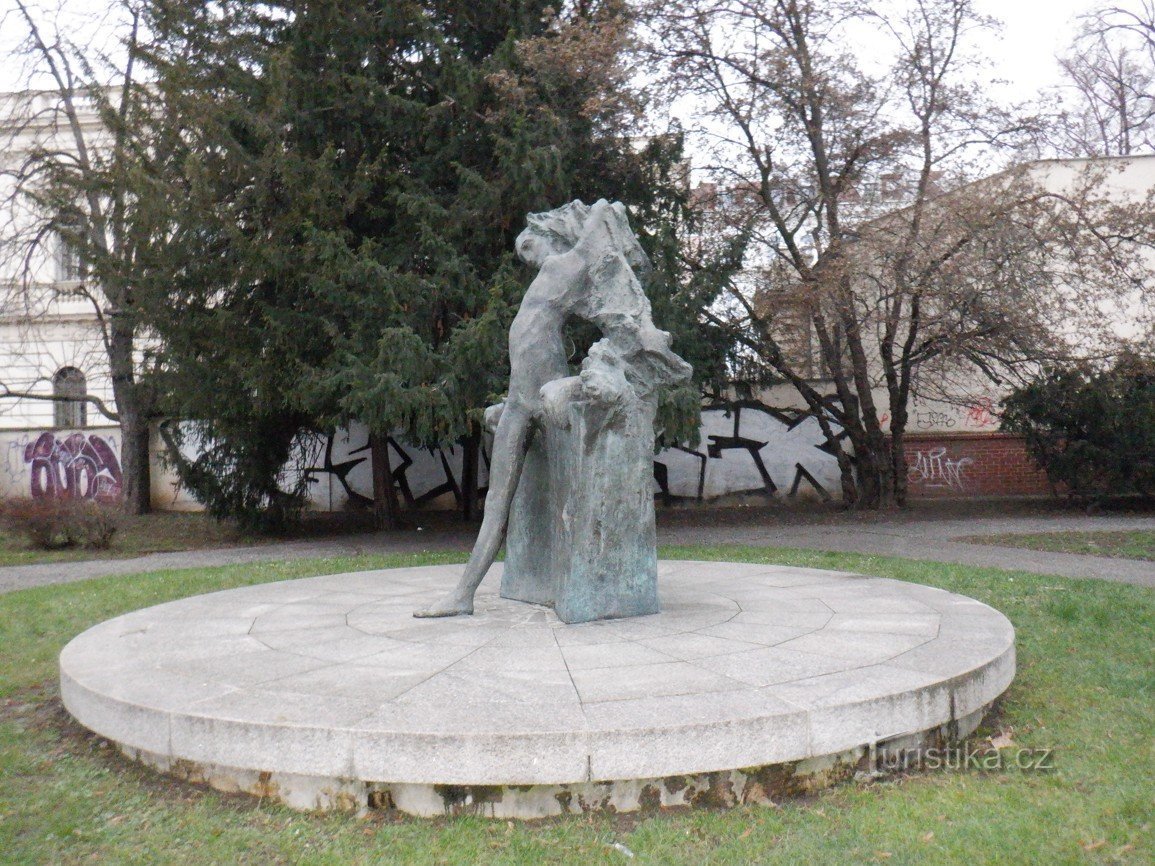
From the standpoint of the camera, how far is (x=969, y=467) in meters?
20.8

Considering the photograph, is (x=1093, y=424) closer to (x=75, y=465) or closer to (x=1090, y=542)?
(x=1090, y=542)

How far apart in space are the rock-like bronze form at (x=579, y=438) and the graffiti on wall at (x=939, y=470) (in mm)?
16493

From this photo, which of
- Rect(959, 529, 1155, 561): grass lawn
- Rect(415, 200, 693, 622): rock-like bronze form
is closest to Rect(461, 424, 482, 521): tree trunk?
Rect(959, 529, 1155, 561): grass lawn

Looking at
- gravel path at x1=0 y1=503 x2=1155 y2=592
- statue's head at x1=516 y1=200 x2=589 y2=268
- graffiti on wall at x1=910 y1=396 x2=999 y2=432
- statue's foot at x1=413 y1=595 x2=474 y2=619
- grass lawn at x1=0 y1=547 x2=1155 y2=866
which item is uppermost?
statue's head at x1=516 y1=200 x2=589 y2=268

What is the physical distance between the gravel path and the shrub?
4.40 ft

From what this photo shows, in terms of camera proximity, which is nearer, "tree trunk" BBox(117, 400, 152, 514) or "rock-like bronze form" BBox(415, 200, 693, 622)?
"rock-like bronze form" BBox(415, 200, 693, 622)

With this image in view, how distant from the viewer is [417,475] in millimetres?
21000

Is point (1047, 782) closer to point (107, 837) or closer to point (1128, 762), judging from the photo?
point (1128, 762)

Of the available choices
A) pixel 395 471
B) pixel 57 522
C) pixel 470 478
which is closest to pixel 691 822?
pixel 57 522

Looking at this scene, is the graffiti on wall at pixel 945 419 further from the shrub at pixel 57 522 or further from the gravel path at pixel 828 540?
the shrub at pixel 57 522

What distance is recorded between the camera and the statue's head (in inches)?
239

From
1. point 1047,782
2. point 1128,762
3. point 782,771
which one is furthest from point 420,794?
point 1128,762

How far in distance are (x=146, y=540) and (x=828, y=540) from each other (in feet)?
35.7

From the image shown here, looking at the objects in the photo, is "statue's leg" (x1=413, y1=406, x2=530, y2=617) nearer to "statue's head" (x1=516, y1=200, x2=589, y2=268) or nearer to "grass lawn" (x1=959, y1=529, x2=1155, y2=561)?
"statue's head" (x1=516, y1=200, x2=589, y2=268)
